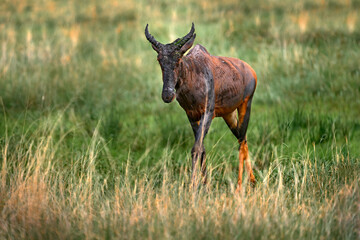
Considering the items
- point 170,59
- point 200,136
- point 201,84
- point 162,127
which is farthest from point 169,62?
point 162,127

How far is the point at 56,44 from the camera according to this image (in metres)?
12.6

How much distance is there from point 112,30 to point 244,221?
1172 cm

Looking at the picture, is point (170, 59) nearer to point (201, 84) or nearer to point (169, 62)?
point (169, 62)

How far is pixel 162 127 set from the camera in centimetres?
805

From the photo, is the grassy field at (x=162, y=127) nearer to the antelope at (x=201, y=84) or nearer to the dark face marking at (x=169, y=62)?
the antelope at (x=201, y=84)

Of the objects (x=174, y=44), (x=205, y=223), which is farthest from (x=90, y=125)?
(x=205, y=223)

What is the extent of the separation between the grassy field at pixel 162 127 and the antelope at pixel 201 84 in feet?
1.15

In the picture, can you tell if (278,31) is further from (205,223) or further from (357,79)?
(205,223)

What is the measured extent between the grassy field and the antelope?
1.15 feet

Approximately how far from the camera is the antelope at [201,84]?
16.1 ft

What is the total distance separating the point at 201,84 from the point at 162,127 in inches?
113

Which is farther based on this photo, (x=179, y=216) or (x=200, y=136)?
(x=200, y=136)

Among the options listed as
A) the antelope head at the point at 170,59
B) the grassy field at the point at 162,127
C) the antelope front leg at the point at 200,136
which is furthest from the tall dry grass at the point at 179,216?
the antelope head at the point at 170,59

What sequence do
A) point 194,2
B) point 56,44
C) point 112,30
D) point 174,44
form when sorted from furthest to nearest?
point 194,2, point 112,30, point 56,44, point 174,44
